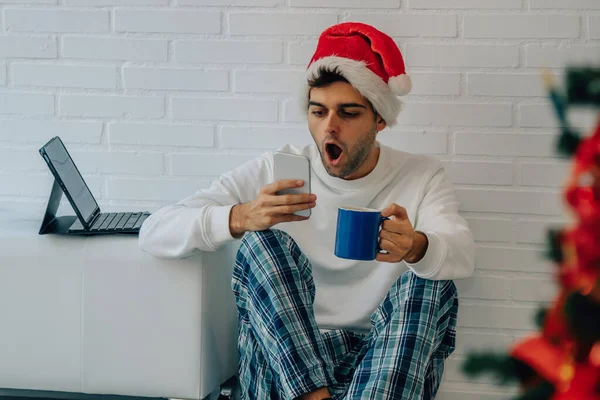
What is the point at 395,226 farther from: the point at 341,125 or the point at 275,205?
the point at 341,125

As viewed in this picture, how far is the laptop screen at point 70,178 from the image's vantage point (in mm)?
2068

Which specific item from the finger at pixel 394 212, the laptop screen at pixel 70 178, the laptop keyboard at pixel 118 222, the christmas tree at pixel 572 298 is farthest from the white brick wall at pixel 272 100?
A: the christmas tree at pixel 572 298

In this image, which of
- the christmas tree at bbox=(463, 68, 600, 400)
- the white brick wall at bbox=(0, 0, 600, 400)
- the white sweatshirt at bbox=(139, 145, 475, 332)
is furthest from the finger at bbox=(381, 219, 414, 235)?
the christmas tree at bbox=(463, 68, 600, 400)

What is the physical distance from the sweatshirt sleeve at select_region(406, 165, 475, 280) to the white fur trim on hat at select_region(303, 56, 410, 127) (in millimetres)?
238

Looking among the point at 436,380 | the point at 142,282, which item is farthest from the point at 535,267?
the point at 142,282

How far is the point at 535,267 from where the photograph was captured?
7.91ft

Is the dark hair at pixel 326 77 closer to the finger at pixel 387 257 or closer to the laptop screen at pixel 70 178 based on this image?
the finger at pixel 387 257

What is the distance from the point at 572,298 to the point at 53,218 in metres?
1.94

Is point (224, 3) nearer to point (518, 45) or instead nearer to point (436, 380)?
point (518, 45)

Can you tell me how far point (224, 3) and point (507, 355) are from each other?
214 cm

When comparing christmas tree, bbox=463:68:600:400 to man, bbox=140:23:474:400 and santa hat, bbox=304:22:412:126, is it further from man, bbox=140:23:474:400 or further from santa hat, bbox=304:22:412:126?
santa hat, bbox=304:22:412:126

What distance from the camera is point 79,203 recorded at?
2.13 m

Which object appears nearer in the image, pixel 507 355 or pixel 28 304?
pixel 507 355

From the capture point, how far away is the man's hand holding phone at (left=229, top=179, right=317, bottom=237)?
1.84 meters
